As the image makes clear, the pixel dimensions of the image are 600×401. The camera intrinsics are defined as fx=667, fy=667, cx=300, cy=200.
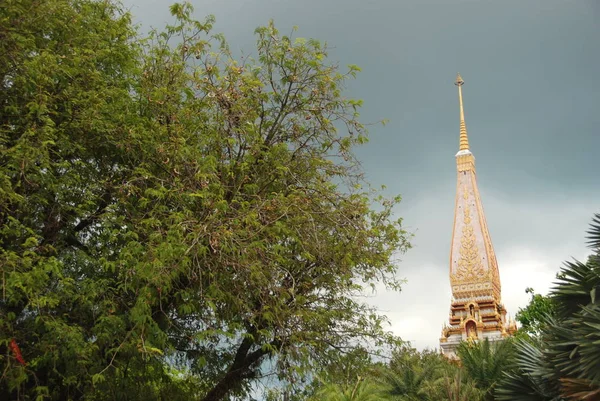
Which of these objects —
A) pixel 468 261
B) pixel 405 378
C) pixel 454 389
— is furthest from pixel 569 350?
pixel 468 261

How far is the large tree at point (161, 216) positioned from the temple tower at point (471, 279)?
2948cm

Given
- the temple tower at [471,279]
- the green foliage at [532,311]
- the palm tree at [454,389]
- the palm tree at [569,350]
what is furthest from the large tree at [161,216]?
the temple tower at [471,279]

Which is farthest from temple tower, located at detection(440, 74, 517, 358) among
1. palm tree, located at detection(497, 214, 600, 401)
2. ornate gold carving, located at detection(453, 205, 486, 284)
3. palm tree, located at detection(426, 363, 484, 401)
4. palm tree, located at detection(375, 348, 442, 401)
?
palm tree, located at detection(497, 214, 600, 401)

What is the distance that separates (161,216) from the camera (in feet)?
35.9

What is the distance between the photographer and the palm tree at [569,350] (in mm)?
9383

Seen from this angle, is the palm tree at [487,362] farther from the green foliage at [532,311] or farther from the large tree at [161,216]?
the green foliage at [532,311]

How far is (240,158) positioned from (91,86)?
2.76 m

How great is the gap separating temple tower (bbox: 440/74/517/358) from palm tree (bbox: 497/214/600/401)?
2756 centimetres

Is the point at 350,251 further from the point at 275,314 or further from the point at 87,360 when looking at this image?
the point at 87,360

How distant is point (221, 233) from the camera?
9711 mm

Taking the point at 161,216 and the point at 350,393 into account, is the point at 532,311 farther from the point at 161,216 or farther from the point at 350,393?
the point at 161,216

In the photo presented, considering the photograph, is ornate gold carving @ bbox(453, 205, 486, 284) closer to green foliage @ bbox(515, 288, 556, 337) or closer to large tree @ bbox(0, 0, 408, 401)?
green foliage @ bbox(515, 288, 556, 337)

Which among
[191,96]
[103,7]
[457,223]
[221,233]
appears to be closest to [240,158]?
[191,96]

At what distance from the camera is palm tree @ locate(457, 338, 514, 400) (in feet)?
56.2
